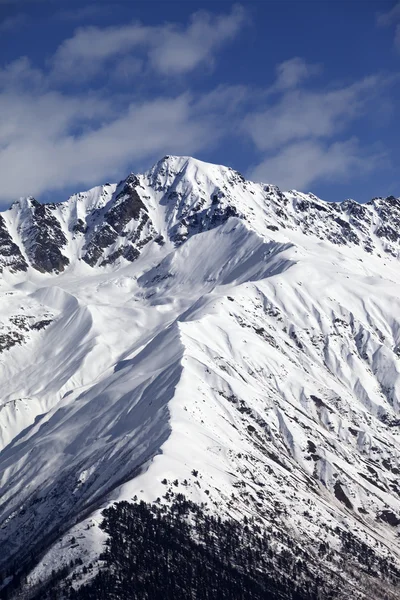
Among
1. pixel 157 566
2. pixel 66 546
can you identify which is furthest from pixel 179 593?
pixel 66 546

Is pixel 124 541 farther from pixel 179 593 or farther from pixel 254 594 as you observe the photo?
pixel 254 594

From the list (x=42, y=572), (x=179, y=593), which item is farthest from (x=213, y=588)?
(x=42, y=572)

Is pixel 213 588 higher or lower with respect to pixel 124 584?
lower

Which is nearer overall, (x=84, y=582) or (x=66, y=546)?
(x=84, y=582)

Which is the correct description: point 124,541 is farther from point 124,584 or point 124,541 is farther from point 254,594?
point 254,594

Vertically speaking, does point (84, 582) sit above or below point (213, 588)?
above

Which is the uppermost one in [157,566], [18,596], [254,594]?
[18,596]

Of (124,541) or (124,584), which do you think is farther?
(124,541)

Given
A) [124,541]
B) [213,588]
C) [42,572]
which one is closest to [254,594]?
[213,588]
